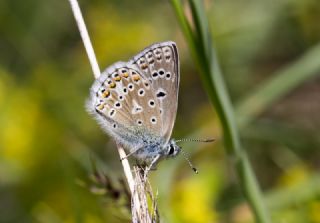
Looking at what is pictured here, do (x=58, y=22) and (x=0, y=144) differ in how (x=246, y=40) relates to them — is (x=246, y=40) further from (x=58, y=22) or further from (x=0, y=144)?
(x=0, y=144)

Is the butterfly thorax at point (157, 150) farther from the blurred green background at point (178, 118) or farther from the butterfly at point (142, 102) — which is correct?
the blurred green background at point (178, 118)

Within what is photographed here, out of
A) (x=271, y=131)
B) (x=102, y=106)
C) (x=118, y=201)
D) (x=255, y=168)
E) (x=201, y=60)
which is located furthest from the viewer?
(x=255, y=168)

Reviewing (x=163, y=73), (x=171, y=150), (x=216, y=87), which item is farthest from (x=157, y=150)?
(x=216, y=87)

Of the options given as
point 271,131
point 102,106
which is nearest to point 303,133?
point 271,131

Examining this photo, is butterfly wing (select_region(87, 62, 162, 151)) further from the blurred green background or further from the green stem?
the green stem

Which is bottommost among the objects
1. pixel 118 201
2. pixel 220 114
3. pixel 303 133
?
pixel 303 133

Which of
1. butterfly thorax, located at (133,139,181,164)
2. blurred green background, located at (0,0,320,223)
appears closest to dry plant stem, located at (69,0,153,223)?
blurred green background, located at (0,0,320,223)
